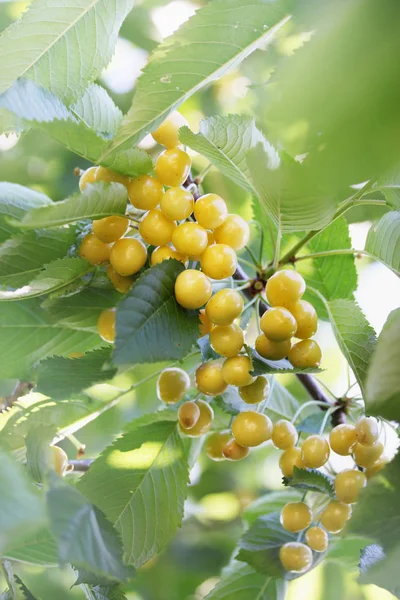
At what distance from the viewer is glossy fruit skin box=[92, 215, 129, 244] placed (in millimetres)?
799

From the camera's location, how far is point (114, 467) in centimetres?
90

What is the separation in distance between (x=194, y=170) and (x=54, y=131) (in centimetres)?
62

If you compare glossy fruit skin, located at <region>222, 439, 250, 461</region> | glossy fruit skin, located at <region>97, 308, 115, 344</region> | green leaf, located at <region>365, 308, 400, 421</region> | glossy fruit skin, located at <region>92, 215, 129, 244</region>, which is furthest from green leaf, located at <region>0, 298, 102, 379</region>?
green leaf, located at <region>365, 308, 400, 421</region>

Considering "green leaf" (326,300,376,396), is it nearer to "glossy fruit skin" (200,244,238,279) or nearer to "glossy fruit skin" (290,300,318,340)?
"glossy fruit skin" (290,300,318,340)

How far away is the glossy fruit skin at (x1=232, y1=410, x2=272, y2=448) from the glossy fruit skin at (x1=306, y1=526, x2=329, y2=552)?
0.20m

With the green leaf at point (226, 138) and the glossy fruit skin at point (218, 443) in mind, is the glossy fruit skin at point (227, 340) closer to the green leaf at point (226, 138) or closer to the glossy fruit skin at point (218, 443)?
the green leaf at point (226, 138)

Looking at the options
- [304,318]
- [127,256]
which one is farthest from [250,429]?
[127,256]

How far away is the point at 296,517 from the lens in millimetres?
999


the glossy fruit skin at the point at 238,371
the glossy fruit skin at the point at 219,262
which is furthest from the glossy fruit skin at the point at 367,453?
the glossy fruit skin at the point at 219,262

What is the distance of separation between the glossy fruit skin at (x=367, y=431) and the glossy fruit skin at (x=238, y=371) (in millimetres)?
193

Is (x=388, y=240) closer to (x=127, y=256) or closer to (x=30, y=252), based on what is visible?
(x=127, y=256)

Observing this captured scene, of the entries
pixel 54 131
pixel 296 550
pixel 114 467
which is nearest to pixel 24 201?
pixel 54 131

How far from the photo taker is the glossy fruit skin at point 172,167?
2.62 feet

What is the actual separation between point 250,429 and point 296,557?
0.77 feet
